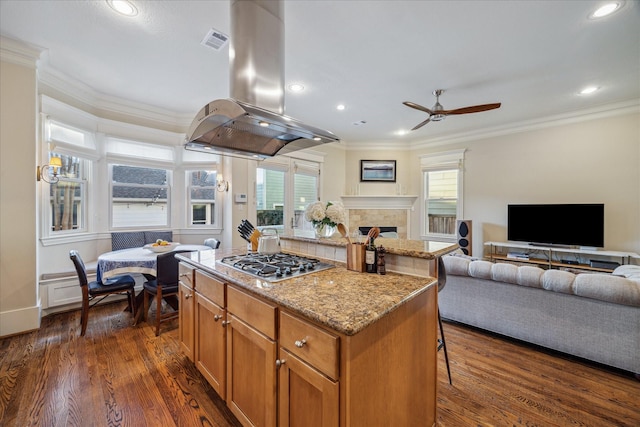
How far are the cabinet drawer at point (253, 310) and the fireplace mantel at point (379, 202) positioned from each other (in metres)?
4.95

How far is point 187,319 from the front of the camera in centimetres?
218

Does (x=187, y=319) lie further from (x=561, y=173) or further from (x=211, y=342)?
(x=561, y=173)

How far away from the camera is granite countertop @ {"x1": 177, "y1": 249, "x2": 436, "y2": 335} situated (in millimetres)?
1013

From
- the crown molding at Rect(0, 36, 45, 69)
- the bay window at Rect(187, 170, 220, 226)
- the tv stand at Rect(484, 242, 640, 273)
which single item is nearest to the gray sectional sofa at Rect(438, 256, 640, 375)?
the tv stand at Rect(484, 242, 640, 273)

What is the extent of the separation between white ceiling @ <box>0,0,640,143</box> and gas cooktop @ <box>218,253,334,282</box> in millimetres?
1984

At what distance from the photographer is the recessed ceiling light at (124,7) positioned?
209 cm

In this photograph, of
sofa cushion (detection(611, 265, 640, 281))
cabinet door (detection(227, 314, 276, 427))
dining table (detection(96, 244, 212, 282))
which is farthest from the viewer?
dining table (detection(96, 244, 212, 282))

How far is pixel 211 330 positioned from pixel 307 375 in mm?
1012

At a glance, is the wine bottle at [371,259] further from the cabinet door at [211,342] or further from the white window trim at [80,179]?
the white window trim at [80,179]

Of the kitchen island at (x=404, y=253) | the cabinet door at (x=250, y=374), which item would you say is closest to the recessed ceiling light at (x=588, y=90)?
the kitchen island at (x=404, y=253)

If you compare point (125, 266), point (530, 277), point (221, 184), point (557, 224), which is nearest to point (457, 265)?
point (530, 277)

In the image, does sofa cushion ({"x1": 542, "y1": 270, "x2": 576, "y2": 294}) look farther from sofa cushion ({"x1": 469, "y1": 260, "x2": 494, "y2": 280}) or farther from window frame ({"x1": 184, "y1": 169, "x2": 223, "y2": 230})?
window frame ({"x1": 184, "y1": 169, "x2": 223, "y2": 230})

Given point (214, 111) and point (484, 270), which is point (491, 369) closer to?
point (484, 270)

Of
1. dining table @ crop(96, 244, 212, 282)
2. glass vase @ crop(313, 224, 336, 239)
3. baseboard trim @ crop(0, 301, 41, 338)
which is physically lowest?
baseboard trim @ crop(0, 301, 41, 338)
